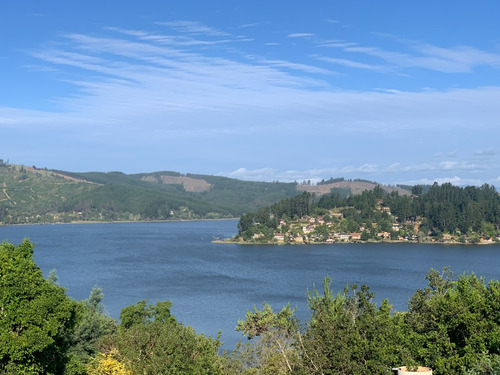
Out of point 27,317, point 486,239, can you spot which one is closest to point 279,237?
point 486,239

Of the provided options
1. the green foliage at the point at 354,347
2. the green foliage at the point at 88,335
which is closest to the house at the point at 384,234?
the green foliage at the point at 88,335

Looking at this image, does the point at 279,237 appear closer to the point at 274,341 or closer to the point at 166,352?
the point at 274,341

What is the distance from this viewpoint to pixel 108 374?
61.7 ft

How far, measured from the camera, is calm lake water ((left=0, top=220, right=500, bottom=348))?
58.1 meters

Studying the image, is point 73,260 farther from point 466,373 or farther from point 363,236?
point 466,373

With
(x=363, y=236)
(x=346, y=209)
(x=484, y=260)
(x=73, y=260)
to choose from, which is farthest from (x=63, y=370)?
(x=346, y=209)

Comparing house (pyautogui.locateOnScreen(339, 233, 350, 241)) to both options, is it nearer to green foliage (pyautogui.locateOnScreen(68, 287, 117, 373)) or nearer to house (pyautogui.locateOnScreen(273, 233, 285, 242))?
house (pyautogui.locateOnScreen(273, 233, 285, 242))

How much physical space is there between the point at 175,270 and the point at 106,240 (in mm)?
61781

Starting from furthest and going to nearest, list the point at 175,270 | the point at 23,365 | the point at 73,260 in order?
the point at 73,260 → the point at 175,270 → the point at 23,365

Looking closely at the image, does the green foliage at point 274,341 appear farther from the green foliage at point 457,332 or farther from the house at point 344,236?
the house at point 344,236

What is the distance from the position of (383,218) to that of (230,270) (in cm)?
7420

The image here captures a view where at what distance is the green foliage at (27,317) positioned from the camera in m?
17.0

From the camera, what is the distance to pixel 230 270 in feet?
282

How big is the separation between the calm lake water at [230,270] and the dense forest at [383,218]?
11.7 meters
